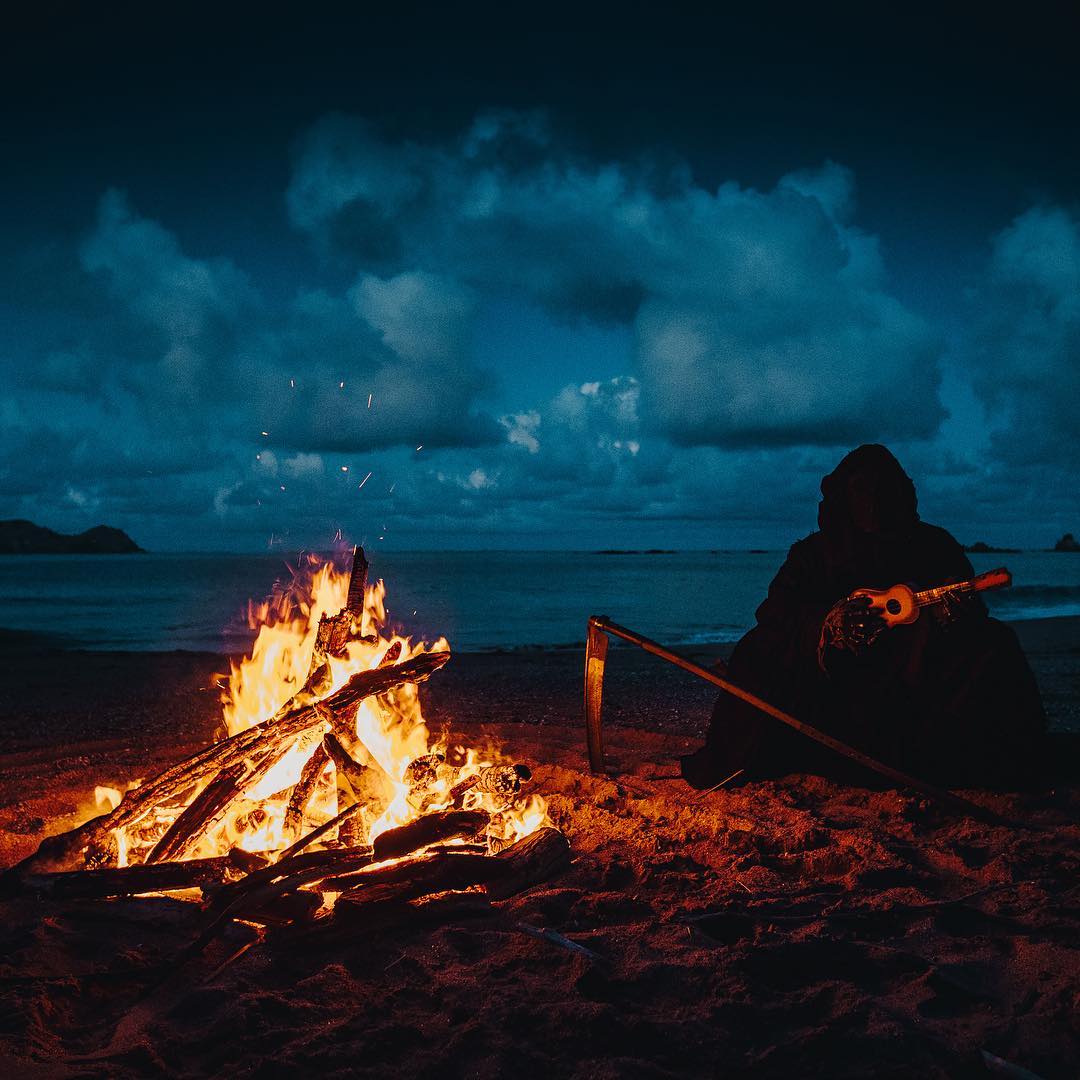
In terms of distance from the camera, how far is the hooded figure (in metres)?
5.59

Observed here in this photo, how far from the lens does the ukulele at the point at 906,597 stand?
5043 millimetres

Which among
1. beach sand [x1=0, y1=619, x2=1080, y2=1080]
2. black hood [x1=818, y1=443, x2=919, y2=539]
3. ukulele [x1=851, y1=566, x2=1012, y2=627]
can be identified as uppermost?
black hood [x1=818, y1=443, x2=919, y2=539]

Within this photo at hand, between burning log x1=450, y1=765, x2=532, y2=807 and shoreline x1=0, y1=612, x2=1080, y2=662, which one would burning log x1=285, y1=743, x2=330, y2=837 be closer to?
burning log x1=450, y1=765, x2=532, y2=807

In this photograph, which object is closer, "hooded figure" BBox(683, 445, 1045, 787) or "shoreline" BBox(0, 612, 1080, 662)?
"hooded figure" BBox(683, 445, 1045, 787)

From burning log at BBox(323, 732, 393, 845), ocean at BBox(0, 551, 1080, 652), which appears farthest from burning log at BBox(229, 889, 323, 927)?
ocean at BBox(0, 551, 1080, 652)

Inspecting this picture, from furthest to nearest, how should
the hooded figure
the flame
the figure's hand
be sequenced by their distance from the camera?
the hooded figure → the figure's hand → the flame

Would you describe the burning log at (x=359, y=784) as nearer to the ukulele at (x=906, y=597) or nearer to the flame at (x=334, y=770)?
the flame at (x=334, y=770)

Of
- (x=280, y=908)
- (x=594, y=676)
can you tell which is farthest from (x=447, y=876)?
(x=594, y=676)

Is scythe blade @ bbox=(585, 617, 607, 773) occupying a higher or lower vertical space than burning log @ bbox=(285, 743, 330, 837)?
higher

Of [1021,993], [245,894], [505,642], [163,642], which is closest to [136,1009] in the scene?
[245,894]

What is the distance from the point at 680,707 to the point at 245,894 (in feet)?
23.6

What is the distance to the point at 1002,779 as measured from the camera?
18.4 ft

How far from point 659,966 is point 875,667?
3.26 m

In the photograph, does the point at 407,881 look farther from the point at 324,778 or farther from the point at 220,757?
the point at 220,757
